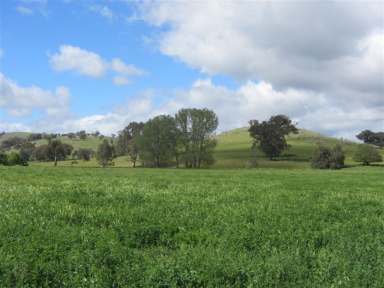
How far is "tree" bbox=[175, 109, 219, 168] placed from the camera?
12812 cm

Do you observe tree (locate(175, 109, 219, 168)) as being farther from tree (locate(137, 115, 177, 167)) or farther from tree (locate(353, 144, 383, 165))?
tree (locate(353, 144, 383, 165))

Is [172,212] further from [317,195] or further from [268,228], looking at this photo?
[317,195]

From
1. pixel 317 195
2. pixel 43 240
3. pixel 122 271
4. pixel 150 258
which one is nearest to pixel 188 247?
pixel 150 258

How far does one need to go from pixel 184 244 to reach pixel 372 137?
639 feet

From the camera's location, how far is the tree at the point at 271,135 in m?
151

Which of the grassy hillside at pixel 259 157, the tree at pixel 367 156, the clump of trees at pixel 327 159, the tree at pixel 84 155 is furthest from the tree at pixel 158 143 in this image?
the tree at pixel 84 155

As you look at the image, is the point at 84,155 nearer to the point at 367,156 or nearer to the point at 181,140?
the point at 181,140

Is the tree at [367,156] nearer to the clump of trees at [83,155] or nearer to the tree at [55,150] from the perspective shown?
the tree at [55,150]

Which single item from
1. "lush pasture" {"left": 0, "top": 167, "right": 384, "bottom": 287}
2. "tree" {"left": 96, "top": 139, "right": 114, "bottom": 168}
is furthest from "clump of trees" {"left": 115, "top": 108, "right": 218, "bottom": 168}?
"lush pasture" {"left": 0, "top": 167, "right": 384, "bottom": 287}

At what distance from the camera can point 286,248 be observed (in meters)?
10.7

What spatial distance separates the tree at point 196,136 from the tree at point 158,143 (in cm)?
193

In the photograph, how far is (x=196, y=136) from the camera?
130 m

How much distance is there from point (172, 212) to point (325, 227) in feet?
13.5

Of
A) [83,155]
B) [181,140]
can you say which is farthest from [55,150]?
[181,140]
